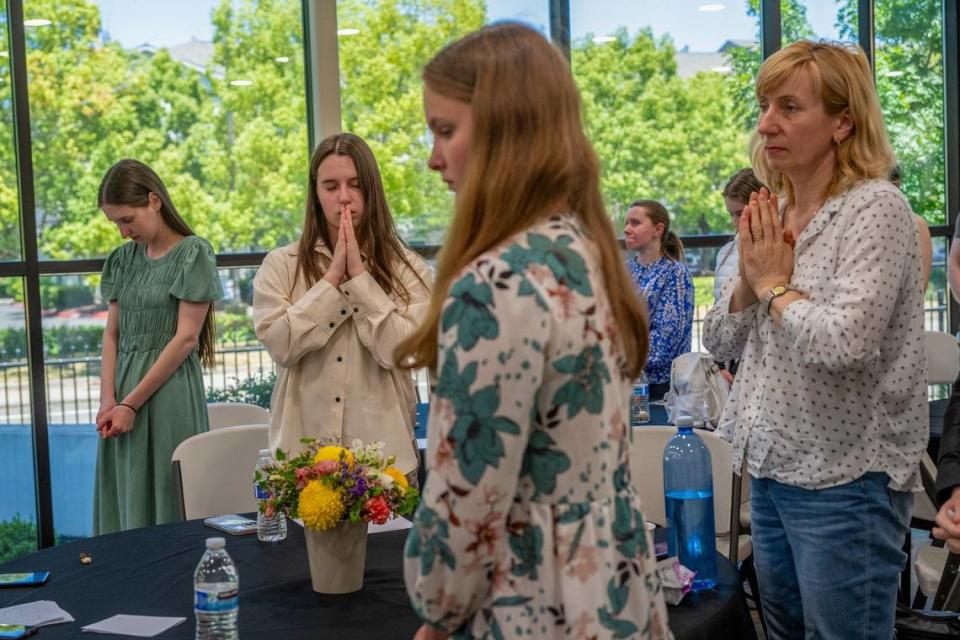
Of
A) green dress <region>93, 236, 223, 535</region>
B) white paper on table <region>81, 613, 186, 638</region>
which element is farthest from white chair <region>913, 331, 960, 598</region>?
green dress <region>93, 236, 223, 535</region>

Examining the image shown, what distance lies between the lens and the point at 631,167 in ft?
19.9

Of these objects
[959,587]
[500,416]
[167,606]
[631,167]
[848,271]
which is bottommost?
[959,587]

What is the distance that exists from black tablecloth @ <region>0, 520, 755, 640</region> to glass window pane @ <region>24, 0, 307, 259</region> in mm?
2935

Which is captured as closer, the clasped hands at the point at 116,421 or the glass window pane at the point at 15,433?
the clasped hands at the point at 116,421

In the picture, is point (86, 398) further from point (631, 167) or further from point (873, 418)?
point (873, 418)

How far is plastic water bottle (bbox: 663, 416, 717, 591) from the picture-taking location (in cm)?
201

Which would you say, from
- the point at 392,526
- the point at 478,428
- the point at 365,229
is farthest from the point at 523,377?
the point at 365,229

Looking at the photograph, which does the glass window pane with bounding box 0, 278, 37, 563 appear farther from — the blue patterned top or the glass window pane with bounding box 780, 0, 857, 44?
the glass window pane with bounding box 780, 0, 857, 44

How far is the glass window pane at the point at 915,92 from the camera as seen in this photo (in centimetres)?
668

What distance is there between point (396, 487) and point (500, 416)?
935 mm

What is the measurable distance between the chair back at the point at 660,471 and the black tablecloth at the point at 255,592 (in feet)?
3.02

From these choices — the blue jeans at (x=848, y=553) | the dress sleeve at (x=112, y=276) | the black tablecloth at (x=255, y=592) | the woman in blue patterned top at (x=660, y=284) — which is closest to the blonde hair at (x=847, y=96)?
the blue jeans at (x=848, y=553)

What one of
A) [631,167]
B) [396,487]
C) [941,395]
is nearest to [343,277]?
[396,487]

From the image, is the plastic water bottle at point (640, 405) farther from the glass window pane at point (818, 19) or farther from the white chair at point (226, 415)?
the glass window pane at point (818, 19)
